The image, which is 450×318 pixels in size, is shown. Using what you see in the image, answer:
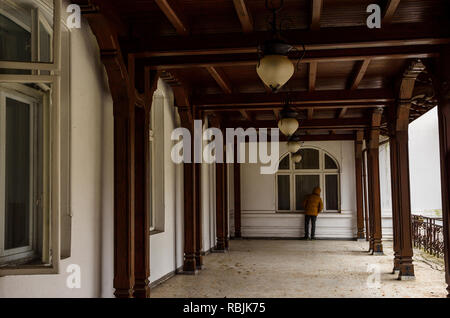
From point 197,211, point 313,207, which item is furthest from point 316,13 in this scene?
point 313,207

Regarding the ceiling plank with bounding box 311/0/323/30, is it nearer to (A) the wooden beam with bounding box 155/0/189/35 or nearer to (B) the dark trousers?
(A) the wooden beam with bounding box 155/0/189/35

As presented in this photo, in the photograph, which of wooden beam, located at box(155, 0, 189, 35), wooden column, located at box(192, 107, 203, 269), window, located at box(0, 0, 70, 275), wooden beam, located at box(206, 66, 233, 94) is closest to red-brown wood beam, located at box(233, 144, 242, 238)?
wooden column, located at box(192, 107, 203, 269)

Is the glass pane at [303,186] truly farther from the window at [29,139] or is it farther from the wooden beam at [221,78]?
the window at [29,139]

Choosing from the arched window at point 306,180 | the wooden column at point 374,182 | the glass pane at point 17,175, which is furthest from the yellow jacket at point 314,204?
the glass pane at point 17,175

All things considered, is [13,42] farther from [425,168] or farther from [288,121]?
[425,168]

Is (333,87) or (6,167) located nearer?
(6,167)

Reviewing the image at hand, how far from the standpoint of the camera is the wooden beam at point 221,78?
7.84m

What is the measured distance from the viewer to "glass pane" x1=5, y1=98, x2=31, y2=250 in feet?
14.1

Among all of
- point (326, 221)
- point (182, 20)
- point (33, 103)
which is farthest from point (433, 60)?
point (326, 221)

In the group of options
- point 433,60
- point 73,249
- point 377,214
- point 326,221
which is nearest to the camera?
point 73,249

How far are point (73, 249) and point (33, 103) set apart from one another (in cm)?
160

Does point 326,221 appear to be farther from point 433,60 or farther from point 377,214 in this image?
point 433,60

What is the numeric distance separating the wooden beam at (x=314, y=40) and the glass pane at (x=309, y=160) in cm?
1094

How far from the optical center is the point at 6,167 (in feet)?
14.0
